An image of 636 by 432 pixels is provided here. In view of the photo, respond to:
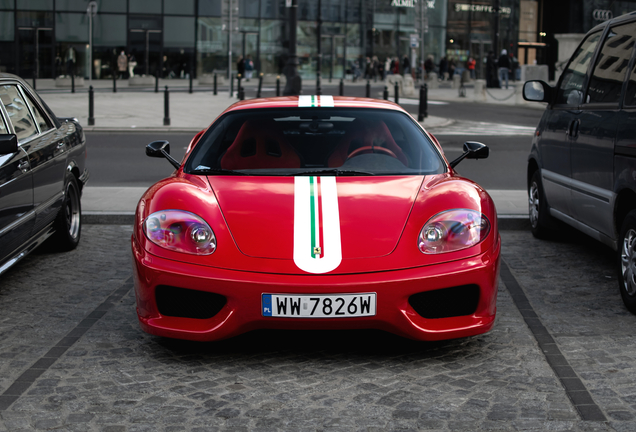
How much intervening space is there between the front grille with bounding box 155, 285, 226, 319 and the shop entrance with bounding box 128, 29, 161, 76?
132 ft

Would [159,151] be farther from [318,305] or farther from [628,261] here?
[628,261]

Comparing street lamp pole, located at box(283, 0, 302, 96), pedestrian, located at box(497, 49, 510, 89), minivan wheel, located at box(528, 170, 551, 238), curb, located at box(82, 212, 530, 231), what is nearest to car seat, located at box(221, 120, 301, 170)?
minivan wheel, located at box(528, 170, 551, 238)

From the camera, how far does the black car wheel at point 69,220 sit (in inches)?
262

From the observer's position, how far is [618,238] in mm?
5367

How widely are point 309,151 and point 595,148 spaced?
202 centimetres

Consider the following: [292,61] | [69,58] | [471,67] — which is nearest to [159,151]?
[292,61]

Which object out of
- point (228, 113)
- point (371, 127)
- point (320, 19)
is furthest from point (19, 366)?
point (320, 19)

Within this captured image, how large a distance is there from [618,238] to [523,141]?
12.2 meters

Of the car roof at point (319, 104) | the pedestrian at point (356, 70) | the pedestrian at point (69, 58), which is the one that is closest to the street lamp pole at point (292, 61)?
the car roof at point (319, 104)

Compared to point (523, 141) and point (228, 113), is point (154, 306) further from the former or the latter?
point (523, 141)

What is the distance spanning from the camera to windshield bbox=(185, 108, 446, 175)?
5.00 m

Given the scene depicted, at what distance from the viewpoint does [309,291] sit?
3.84 meters

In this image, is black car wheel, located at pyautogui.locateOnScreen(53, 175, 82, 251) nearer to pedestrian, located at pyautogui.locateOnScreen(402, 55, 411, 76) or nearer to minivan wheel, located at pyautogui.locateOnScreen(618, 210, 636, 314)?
minivan wheel, located at pyautogui.locateOnScreen(618, 210, 636, 314)

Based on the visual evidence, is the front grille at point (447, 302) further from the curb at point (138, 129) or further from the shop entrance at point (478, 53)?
the shop entrance at point (478, 53)
